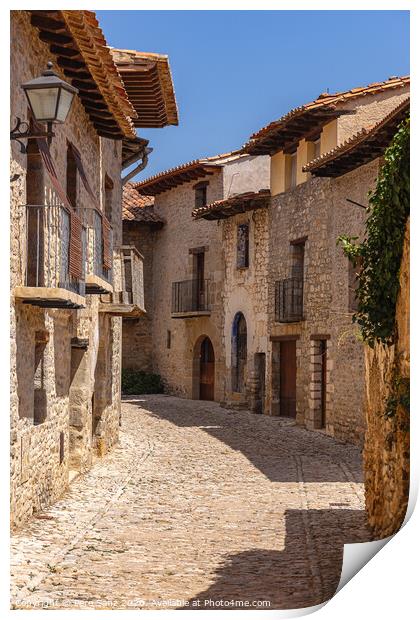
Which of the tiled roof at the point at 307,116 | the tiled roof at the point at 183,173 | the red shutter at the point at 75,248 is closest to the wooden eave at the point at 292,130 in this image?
the tiled roof at the point at 307,116

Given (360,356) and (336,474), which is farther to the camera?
(360,356)

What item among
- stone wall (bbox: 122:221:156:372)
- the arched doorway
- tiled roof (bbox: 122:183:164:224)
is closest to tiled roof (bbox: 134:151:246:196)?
tiled roof (bbox: 122:183:164:224)

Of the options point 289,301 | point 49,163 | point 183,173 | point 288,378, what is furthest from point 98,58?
point 183,173

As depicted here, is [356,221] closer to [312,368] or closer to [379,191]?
[312,368]

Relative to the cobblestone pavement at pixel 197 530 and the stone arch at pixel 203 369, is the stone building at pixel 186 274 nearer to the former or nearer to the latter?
the stone arch at pixel 203 369

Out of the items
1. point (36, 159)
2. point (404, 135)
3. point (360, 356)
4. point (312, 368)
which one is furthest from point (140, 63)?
point (312, 368)

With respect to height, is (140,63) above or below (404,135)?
above

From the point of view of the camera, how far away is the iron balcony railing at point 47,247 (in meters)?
8.41

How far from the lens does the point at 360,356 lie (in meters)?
16.0

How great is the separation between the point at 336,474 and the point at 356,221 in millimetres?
5403

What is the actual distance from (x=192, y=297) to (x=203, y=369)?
1919 mm

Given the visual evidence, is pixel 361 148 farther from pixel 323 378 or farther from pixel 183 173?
Result: pixel 183 173
